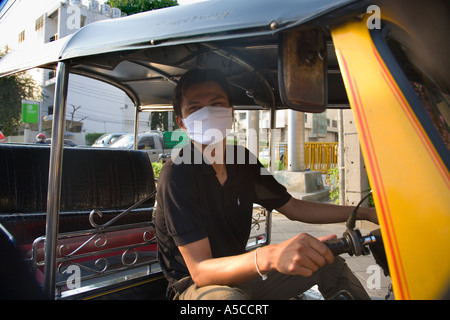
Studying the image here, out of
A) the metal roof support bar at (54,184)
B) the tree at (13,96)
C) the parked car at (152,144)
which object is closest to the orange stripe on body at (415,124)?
the metal roof support bar at (54,184)

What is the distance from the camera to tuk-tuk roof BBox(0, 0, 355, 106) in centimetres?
101

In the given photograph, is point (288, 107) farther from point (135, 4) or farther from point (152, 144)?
point (135, 4)

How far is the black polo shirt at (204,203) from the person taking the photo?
1.28m

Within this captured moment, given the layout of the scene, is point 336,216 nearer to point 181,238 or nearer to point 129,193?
point 181,238

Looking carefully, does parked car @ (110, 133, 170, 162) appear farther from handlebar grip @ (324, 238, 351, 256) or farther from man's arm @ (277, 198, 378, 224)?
handlebar grip @ (324, 238, 351, 256)

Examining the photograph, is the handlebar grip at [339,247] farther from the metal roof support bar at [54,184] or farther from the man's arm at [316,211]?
the metal roof support bar at [54,184]

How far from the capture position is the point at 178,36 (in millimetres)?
1160

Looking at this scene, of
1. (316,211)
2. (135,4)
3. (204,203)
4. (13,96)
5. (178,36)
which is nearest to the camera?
(178,36)

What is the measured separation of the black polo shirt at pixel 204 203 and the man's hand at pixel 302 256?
13.8 inches

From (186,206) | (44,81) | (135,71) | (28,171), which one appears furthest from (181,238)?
(44,81)

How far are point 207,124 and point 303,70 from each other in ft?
1.76

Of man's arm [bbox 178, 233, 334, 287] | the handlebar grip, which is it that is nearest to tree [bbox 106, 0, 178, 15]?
man's arm [bbox 178, 233, 334, 287]

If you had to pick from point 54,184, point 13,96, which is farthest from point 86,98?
point 54,184

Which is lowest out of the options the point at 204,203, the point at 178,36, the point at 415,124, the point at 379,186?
the point at 204,203
